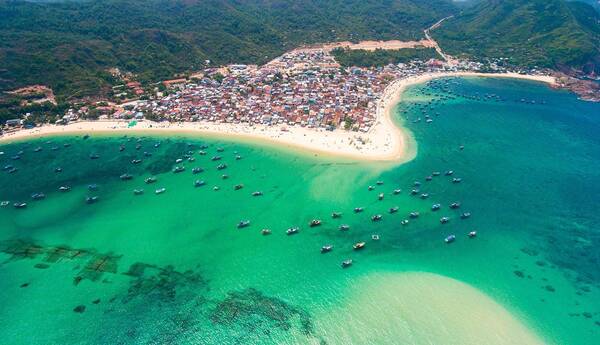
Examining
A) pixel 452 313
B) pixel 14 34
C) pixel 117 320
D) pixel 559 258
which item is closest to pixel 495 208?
pixel 559 258

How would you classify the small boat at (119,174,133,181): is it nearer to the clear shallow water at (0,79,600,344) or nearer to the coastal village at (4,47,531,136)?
the clear shallow water at (0,79,600,344)

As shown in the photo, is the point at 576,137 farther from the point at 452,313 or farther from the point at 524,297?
the point at 452,313

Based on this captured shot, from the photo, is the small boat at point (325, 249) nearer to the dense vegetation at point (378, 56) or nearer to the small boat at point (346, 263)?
the small boat at point (346, 263)

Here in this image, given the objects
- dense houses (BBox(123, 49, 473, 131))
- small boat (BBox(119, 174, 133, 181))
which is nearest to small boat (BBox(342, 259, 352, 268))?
dense houses (BBox(123, 49, 473, 131))

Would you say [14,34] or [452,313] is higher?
[14,34]

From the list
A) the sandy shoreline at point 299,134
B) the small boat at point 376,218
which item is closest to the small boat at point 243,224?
the small boat at point 376,218

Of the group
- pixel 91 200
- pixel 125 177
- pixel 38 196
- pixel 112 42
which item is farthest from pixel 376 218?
pixel 112 42

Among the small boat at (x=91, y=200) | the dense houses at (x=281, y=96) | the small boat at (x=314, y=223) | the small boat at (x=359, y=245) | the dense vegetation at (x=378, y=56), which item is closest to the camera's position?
the small boat at (x=359, y=245)
